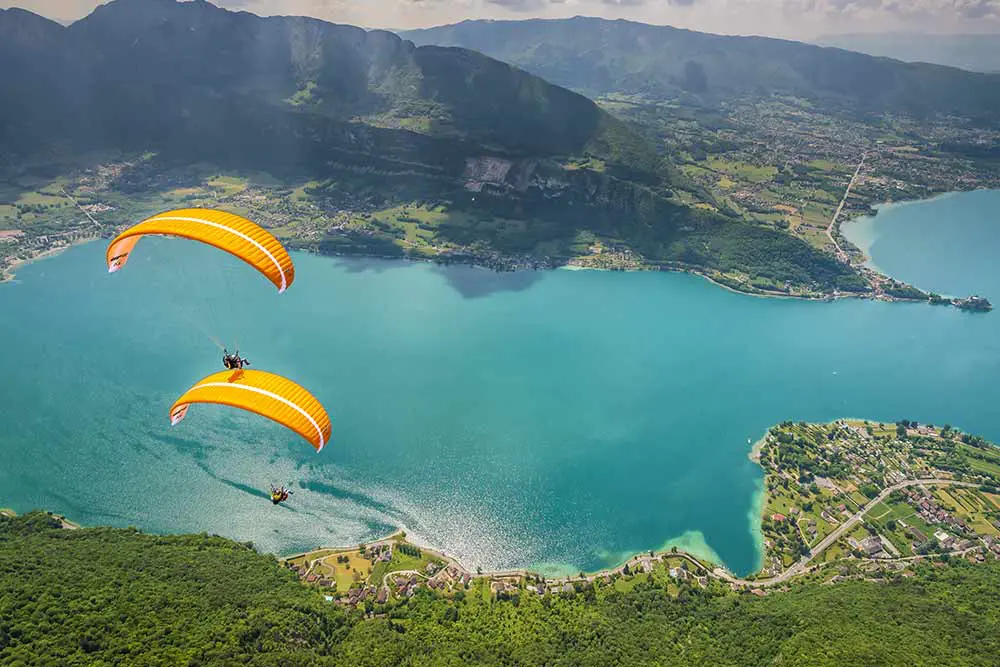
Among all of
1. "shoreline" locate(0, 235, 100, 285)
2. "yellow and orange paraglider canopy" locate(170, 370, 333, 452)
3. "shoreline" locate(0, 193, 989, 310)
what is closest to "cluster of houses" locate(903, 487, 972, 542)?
"shoreline" locate(0, 193, 989, 310)

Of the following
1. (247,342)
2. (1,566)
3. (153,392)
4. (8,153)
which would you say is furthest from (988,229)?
(8,153)

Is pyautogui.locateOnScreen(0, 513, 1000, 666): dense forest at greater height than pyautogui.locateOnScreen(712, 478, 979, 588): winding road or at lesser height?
lesser

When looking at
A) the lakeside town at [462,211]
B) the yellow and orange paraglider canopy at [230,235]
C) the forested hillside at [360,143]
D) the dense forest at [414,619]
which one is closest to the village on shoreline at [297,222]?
the lakeside town at [462,211]

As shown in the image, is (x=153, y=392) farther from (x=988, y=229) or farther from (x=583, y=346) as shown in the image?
(x=988, y=229)

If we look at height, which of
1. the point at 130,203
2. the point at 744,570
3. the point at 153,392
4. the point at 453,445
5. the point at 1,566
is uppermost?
the point at 130,203

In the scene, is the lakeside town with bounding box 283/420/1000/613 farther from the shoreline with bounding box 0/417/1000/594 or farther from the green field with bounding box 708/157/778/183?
the green field with bounding box 708/157/778/183
